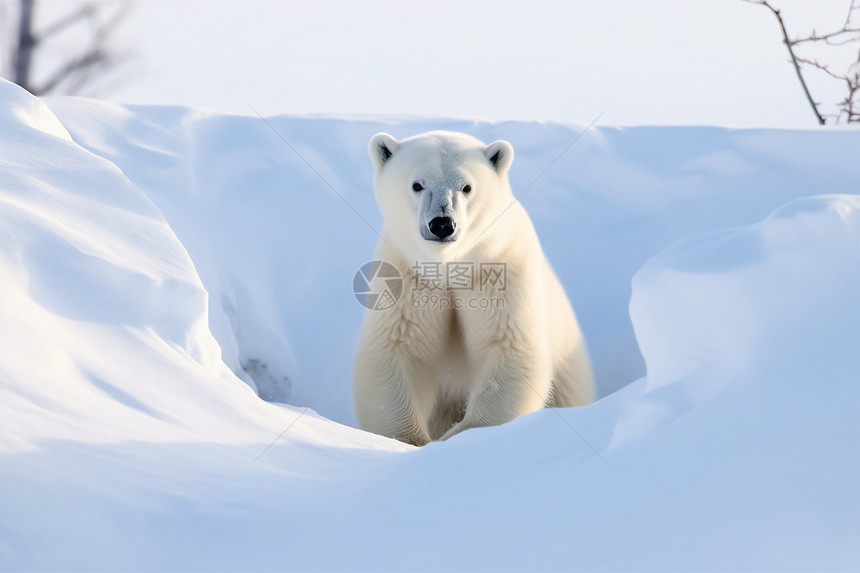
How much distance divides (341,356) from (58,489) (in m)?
4.02

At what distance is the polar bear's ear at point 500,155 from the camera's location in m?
3.86

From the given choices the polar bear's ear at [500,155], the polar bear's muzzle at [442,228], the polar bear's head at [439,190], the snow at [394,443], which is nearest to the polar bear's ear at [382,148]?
the polar bear's head at [439,190]

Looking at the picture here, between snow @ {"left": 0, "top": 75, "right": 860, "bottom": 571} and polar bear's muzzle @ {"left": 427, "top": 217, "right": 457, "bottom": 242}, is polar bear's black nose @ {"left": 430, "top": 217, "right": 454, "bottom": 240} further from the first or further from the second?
snow @ {"left": 0, "top": 75, "right": 860, "bottom": 571}

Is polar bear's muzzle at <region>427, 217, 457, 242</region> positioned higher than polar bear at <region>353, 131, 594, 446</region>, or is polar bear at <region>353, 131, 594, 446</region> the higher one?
polar bear's muzzle at <region>427, 217, 457, 242</region>

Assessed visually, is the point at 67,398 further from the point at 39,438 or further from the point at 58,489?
the point at 58,489

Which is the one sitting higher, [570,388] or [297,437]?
[297,437]

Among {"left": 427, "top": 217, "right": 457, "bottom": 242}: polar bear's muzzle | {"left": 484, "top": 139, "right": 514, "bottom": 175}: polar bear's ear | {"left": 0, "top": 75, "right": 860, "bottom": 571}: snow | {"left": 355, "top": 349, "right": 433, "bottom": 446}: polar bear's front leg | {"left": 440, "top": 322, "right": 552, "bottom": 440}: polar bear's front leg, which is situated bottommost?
{"left": 355, "top": 349, "right": 433, "bottom": 446}: polar bear's front leg

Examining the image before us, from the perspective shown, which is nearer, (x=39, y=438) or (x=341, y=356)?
(x=39, y=438)

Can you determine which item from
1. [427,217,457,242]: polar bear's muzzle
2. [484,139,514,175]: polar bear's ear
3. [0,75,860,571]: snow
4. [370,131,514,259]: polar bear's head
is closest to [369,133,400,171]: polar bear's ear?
[370,131,514,259]: polar bear's head

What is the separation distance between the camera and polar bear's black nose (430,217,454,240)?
10.8ft

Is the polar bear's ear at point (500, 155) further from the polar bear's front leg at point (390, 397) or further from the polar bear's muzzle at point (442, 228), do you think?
the polar bear's front leg at point (390, 397)

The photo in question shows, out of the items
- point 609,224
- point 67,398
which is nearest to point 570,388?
point 609,224

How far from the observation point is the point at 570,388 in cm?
439

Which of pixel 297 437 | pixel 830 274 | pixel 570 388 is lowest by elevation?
pixel 570 388
